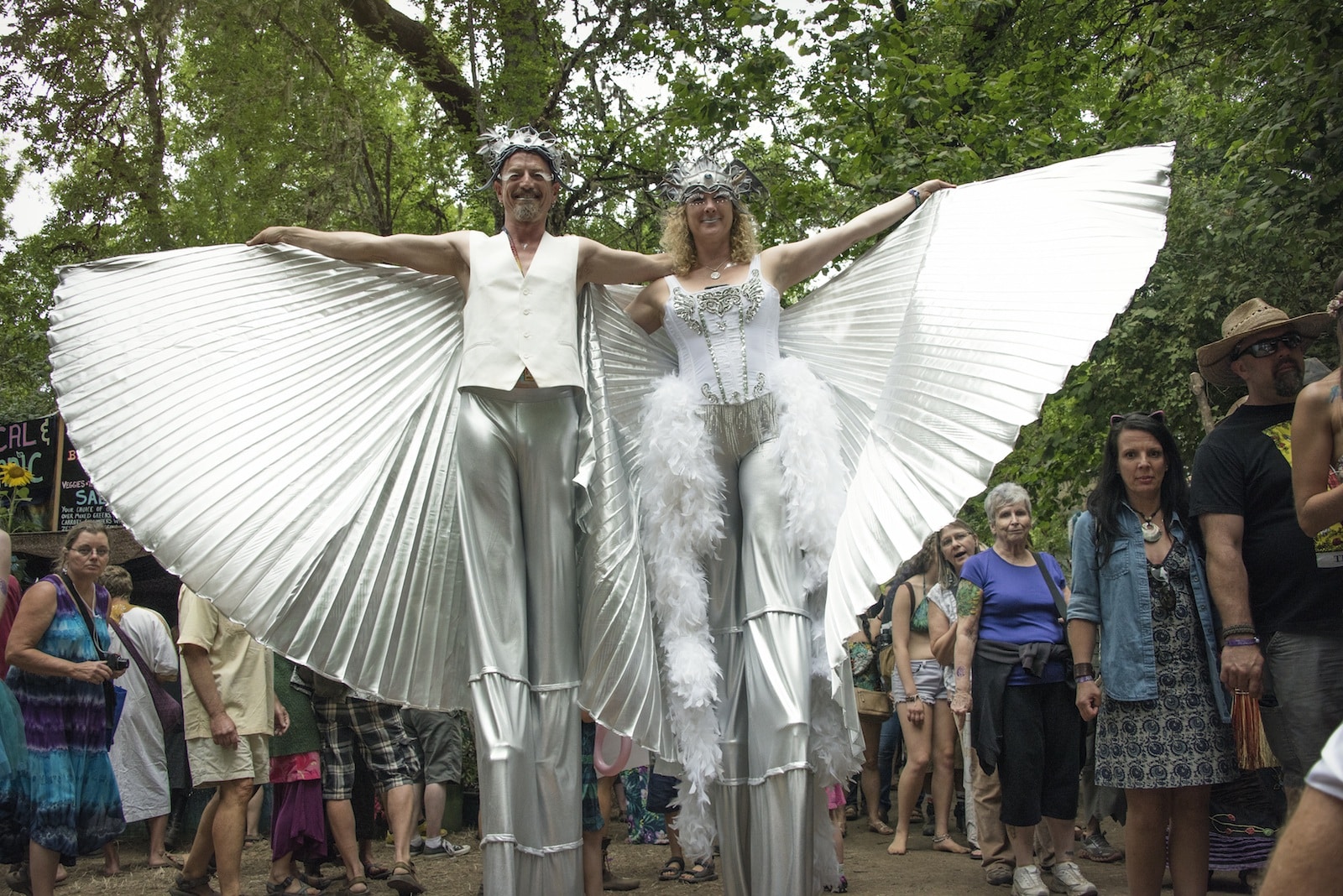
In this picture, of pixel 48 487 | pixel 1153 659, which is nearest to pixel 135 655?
pixel 48 487

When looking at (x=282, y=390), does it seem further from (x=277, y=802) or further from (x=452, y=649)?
Answer: (x=277, y=802)

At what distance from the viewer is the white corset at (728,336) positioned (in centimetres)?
399

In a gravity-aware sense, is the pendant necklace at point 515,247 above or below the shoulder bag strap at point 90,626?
above

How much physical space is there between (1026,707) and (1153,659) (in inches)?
49.7

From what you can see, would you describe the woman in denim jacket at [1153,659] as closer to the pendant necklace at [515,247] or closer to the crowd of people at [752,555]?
the crowd of people at [752,555]

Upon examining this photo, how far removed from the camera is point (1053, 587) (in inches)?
215

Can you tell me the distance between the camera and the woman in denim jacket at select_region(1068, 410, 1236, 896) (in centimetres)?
395

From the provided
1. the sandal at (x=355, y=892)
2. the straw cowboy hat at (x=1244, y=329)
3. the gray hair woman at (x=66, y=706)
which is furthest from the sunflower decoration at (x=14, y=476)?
the straw cowboy hat at (x=1244, y=329)

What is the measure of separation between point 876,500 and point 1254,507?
1.40 metres

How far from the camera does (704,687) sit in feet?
12.2

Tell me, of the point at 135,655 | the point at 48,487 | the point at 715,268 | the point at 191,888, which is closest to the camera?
the point at 715,268

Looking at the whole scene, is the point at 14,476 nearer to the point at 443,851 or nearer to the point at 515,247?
the point at 443,851

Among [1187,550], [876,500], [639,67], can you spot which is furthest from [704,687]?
[639,67]

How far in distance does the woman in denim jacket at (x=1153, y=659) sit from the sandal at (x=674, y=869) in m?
2.75
